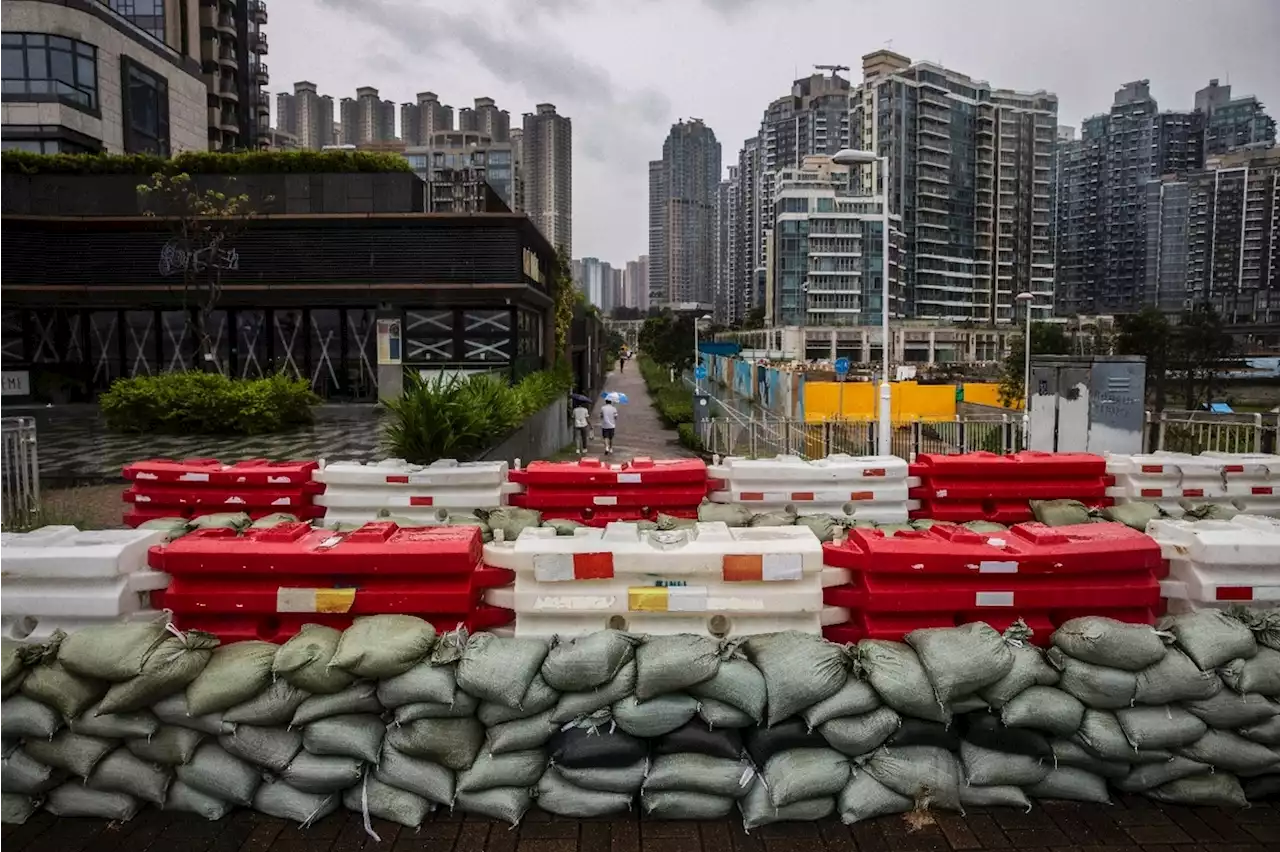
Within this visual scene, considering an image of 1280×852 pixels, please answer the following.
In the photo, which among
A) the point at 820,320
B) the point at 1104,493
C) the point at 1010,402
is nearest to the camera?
the point at 1104,493

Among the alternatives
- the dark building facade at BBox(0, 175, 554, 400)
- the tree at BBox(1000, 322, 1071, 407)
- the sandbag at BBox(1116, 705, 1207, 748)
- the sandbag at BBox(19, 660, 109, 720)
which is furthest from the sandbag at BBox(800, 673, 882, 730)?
the tree at BBox(1000, 322, 1071, 407)

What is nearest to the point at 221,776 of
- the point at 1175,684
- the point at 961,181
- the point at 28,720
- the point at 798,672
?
the point at 28,720

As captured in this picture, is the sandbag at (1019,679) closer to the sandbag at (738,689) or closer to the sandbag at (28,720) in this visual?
the sandbag at (738,689)

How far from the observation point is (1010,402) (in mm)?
28344

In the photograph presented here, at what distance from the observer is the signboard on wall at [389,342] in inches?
934

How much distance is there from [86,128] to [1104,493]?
35225 millimetres

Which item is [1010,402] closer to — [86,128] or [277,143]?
[86,128]

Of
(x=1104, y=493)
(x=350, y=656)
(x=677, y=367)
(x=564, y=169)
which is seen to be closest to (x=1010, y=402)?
(x=1104, y=493)

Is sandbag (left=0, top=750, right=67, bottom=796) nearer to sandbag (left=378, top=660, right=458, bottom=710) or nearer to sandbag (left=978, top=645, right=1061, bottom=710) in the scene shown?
sandbag (left=378, top=660, right=458, bottom=710)

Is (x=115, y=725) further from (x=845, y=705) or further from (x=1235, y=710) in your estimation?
(x=1235, y=710)

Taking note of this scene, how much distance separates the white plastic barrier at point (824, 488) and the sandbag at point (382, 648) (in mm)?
4389

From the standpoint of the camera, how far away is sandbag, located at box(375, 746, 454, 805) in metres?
3.86

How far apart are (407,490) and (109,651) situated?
A: 161 inches

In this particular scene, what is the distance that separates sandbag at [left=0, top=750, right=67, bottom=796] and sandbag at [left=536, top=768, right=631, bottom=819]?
218 cm
